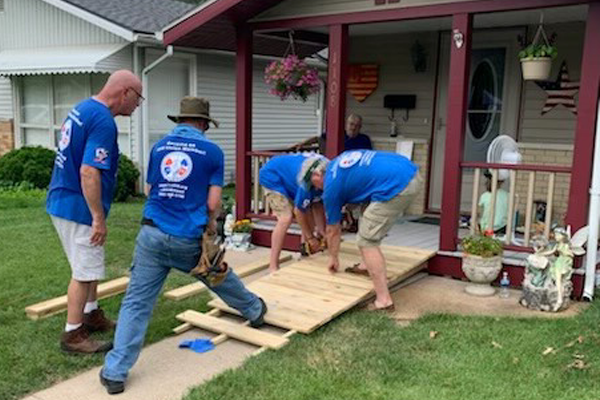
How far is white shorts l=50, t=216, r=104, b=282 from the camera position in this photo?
3662 millimetres

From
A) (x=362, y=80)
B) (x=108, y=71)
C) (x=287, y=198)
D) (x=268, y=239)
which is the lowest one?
(x=268, y=239)

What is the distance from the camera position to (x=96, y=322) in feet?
13.4

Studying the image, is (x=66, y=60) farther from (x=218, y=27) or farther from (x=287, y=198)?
(x=287, y=198)

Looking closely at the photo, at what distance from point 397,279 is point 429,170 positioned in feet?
10.0

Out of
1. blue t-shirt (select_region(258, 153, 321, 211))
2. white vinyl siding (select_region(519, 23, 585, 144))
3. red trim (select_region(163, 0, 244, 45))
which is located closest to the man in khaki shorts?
blue t-shirt (select_region(258, 153, 321, 211))

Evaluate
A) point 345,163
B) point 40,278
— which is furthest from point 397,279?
point 40,278

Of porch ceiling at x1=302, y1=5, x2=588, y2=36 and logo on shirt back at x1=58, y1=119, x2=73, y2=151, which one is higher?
porch ceiling at x1=302, y1=5, x2=588, y2=36

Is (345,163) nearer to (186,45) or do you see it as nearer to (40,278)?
(40,278)

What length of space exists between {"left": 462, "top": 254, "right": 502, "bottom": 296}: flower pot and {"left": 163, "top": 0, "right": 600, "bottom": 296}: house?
340 mm

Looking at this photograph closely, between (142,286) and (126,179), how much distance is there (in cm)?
751

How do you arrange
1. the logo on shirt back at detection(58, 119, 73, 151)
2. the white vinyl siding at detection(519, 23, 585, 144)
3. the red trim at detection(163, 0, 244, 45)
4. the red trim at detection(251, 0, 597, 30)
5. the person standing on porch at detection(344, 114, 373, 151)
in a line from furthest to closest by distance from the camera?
the person standing on porch at detection(344, 114, 373, 151)
the white vinyl siding at detection(519, 23, 585, 144)
the red trim at detection(163, 0, 244, 45)
the red trim at detection(251, 0, 597, 30)
the logo on shirt back at detection(58, 119, 73, 151)

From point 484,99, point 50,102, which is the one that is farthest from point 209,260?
point 50,102

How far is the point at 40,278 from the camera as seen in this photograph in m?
5.37

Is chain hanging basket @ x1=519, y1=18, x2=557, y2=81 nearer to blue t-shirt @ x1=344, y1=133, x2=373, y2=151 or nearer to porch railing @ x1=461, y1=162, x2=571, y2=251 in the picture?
porch railing @ x1=461, y1=162, x2=571, y2=251
